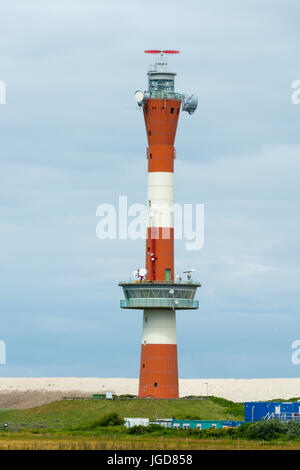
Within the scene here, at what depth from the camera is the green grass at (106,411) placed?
129 meters

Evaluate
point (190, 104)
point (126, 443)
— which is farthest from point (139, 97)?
point (126, 443)

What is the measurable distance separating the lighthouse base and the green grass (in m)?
2.05

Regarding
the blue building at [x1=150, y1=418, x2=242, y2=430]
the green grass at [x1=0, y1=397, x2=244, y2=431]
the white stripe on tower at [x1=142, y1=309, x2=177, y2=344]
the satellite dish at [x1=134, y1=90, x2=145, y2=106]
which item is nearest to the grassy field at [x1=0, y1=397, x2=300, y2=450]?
the green grass at [x1=0, y1=397, x2=244, y2=431]

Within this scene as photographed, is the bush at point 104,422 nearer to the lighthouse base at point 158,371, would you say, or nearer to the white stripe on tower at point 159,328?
the lighthouse base at point 158,371

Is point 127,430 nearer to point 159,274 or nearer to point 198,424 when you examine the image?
point 198,424

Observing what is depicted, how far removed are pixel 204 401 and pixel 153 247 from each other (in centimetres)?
A: 1701

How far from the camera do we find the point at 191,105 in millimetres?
139000

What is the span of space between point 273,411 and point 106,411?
57.4 ft

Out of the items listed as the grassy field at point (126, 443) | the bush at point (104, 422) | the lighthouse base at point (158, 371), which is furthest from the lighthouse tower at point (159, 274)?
the grassy field at point (126, 443)

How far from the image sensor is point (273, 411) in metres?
125

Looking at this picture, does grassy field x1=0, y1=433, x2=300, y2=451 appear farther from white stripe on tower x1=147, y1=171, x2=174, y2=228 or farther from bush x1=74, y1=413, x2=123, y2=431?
white stripe on tower x1=147, y1=171, x2=174, y2=228

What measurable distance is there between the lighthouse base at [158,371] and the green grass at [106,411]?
2.05 meters

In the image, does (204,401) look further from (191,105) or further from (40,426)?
(191,105)
